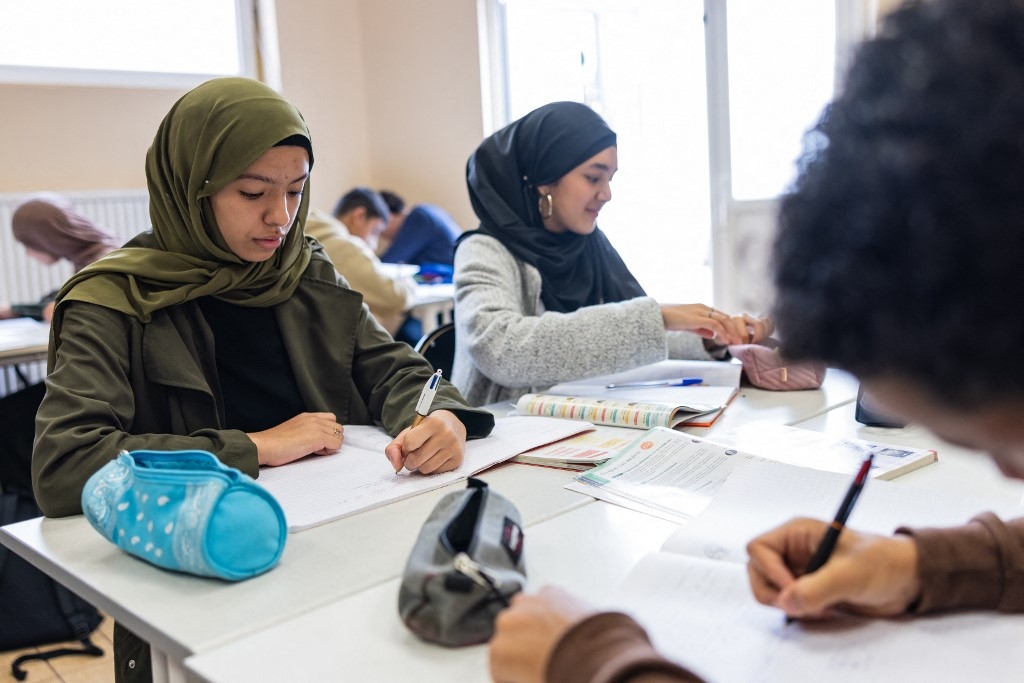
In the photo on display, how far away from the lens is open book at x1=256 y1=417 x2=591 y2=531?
3.51ft

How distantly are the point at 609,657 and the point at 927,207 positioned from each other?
13.2 inches

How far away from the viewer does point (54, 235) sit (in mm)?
3451

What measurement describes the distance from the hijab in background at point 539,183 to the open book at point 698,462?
2.48 ft

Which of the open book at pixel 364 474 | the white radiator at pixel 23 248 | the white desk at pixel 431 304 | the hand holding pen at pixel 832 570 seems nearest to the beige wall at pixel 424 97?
the white desk at pixel 431 304

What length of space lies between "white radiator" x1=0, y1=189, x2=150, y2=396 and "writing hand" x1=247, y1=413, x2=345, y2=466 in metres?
3.49

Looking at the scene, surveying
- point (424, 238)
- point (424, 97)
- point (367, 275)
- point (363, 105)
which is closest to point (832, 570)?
point (367, 275)

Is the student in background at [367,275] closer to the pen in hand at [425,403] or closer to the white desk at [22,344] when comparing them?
the white desk at [22,344]

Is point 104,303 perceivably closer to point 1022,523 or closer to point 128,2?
point 1022,523

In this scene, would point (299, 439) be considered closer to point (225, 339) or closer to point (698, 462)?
point (225, 339)

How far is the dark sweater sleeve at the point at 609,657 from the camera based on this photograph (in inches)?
22.5

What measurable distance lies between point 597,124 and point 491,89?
3297 millimetres

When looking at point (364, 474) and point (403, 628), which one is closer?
point (403, 628)

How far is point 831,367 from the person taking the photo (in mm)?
533

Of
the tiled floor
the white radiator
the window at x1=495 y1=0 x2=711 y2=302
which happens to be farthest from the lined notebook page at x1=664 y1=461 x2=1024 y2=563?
the white radiator
